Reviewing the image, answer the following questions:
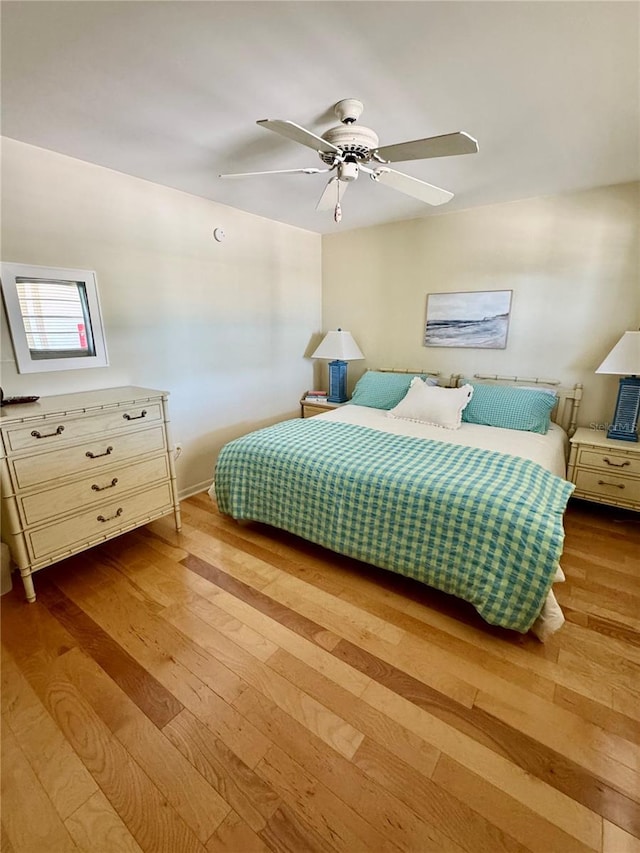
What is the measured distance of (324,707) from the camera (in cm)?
141

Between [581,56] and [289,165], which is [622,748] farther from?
[289,165]

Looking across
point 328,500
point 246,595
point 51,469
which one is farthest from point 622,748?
point 51,469

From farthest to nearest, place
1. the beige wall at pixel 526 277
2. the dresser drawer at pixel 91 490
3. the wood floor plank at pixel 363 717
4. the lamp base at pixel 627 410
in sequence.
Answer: the beige wall at pixel 526 277, the lamp base at pixel 627 410, the dresser drawer at pixel 91 490, the wood floor plank at pixel 363 717

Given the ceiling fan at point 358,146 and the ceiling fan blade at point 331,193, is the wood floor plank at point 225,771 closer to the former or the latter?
the ceiling fan at point 358,146

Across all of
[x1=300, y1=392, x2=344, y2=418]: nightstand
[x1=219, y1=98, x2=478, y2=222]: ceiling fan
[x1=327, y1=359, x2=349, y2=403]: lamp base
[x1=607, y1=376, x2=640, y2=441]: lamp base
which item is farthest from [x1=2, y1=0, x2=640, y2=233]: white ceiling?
[x1=300, y1=392, x2=344, y2=418]: nightstand

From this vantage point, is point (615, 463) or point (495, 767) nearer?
point (495, 767)

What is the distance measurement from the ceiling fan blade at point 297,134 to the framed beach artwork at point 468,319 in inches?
79.4

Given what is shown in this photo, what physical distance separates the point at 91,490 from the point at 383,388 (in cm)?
245

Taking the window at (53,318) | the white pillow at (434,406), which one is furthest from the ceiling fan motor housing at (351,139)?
the white pillow at (434,406)

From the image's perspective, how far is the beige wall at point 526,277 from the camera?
8.82 ft

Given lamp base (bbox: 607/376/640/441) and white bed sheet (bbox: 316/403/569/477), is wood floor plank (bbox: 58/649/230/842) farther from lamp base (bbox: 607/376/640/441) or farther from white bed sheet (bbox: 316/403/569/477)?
lamp base (bbox: 607/376/640/441)

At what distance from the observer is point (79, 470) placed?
2.01m

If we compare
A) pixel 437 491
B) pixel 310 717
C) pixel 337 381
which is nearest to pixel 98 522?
pixel 310 717

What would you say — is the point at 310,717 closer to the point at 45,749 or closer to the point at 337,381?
the point at 45,749
